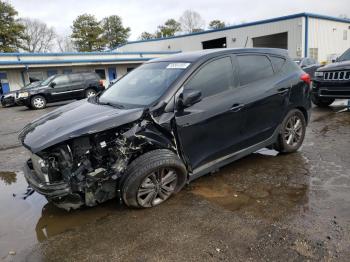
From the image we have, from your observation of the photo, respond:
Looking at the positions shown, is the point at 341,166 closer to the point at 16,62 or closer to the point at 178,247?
the point at 178,247

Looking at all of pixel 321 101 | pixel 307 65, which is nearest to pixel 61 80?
pixel 321 101

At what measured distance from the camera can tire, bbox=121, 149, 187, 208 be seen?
10.7 ft

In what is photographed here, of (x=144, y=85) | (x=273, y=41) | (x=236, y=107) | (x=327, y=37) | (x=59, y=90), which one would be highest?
(x=273, y=41)

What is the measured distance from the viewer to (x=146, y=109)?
3463mm

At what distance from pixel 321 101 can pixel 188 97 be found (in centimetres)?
702

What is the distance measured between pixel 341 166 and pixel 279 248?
2382 millimetres

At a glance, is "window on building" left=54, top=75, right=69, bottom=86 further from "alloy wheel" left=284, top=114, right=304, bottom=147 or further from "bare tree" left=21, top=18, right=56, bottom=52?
"bare tree" left=21, top=18, right=56, bottom=52

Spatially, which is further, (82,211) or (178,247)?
(82,211)

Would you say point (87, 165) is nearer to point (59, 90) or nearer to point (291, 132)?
→ point (291, 132)

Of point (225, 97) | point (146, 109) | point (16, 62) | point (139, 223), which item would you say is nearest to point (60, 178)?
point (139, 223)

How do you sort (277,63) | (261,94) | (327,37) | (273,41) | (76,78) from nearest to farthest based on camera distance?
1. (261,94)
2. (277,63)
3. (76,78)
4. (327,37)
5. (273,41)

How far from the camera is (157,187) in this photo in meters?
3.53

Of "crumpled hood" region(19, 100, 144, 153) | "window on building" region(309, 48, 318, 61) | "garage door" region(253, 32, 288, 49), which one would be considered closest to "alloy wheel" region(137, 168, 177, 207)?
"crumpled hood" region(19, 100, 144, 153)

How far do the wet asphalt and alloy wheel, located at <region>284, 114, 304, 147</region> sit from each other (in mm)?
488
